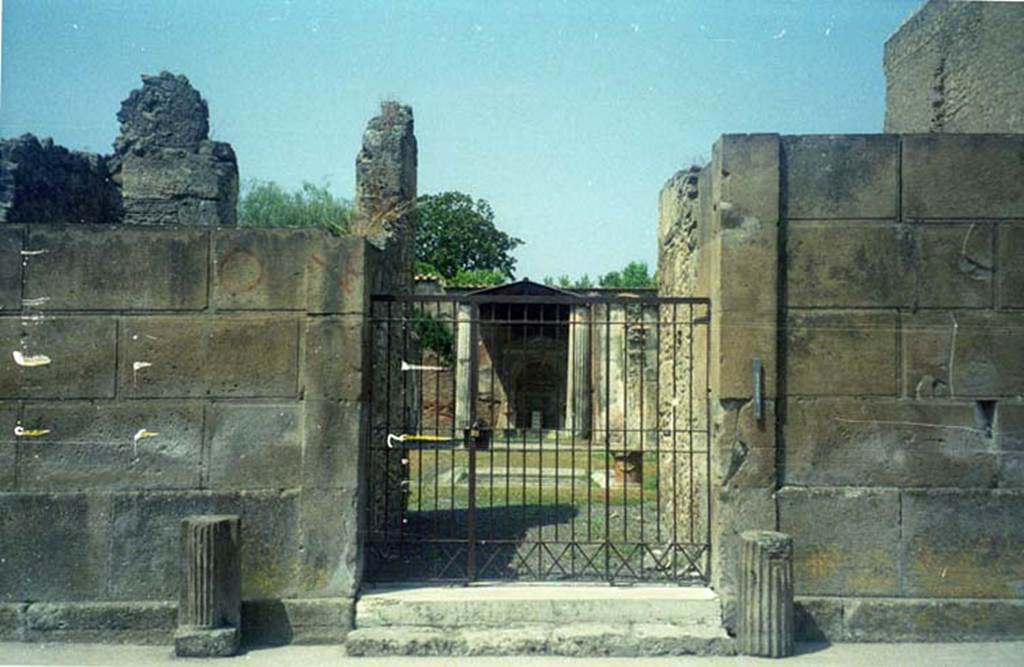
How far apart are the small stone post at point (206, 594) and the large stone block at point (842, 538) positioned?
14.0 feet

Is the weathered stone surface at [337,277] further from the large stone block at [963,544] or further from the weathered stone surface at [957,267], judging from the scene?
the large stone block at [963,544]

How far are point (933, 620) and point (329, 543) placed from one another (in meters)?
4.72

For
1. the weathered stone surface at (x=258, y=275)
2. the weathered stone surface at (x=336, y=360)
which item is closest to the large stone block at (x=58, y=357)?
the weathered stone surface at (x=258, y=275)

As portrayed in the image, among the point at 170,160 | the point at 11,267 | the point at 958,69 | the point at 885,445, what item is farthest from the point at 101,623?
the point at 958,69

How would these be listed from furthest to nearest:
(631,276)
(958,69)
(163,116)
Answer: (631,276) < (958,69) < (163,116)

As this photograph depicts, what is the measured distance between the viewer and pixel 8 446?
6711mm

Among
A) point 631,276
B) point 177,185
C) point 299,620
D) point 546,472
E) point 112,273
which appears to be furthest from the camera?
point 631,276

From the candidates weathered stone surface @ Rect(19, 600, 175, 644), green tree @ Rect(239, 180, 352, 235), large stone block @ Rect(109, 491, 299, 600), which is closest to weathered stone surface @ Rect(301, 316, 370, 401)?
large stone block @ Rect(109, 491, 299, 600)

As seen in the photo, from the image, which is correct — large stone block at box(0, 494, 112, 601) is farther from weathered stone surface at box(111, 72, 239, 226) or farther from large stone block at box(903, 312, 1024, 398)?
large stone block at box(903, 312, 1024, 398)

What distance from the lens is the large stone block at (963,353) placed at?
267 inches

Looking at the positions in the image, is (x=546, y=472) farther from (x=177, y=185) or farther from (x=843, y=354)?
(x=843, y=354)

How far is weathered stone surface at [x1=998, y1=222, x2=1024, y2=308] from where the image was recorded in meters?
6.79

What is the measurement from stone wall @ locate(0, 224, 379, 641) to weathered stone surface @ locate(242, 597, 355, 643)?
2cm

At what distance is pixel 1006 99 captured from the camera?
39.2ft
